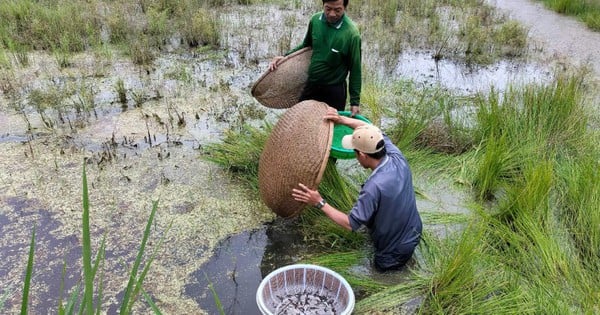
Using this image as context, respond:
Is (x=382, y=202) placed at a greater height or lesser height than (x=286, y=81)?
lesser

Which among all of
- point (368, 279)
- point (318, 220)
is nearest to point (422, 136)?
point (318, 220)

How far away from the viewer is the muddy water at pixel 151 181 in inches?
99.7

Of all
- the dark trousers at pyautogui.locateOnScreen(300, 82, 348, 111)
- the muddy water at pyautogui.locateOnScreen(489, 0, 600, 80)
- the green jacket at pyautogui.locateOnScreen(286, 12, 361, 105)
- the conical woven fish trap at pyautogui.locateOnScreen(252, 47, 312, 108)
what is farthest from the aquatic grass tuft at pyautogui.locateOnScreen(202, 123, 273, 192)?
the muddy water at pyautogui.locateOnScreen(489, 0, 600, 80)

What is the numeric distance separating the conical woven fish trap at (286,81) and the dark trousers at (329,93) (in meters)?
0.06

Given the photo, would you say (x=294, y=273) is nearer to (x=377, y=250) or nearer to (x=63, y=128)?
(x=377, y=250)

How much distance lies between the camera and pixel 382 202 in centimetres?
223

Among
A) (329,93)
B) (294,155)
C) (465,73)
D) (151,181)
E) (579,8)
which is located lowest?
(151,181)

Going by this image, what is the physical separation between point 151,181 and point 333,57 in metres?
1.54

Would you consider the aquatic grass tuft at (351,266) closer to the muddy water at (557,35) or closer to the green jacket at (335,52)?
the green jacket at (335,52)

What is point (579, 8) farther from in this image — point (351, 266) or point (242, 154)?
point (351, 266)

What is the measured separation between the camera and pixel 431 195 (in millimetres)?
3191

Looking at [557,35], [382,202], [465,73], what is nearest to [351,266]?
[382,202]

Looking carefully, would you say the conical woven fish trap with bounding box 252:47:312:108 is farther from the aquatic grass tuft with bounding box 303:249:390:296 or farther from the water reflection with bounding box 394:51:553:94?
the water reflection with bounding box 394:51:553:94

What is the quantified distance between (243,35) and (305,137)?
3987 mm
